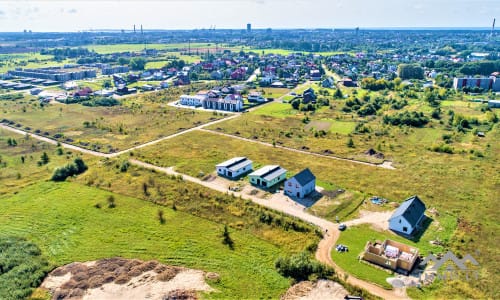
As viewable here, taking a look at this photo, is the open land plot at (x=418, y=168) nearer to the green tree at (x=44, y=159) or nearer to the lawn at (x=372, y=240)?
the lawn at (x=372, y=240)

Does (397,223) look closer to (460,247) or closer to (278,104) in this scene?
(460,247)

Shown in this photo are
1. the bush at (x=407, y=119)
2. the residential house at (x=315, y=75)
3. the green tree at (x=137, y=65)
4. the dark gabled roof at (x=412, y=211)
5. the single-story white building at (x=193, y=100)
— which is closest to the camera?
the dark gabled roof at (x=412, y=211)

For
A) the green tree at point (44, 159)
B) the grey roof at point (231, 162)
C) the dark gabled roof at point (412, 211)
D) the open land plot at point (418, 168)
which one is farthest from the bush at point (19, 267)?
the dark gabled roof at point (412, 211)

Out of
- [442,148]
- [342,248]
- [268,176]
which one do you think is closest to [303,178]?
[268,176]

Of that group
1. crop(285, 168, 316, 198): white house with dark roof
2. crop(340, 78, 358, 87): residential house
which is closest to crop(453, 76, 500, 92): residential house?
Result: crop(340, 78, 358, 87): residential house

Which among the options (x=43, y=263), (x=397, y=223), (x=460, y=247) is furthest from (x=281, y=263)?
(x=43, y=263)

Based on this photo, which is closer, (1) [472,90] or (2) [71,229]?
(2) [71,229]

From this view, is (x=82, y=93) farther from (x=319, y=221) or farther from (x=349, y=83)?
(x=319, y=221)
